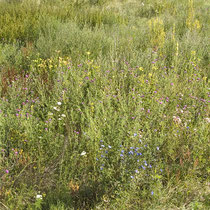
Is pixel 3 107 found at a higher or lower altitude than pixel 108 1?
lower

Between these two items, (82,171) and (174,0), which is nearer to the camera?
(82,171)

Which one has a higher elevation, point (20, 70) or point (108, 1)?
point (108, 1)

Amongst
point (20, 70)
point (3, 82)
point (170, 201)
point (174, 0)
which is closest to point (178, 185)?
point (170, 201)

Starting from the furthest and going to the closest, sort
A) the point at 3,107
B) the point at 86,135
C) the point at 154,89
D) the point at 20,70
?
the point at 20,70 < the point at 154,89 < the point at 3,107 < the point at 86,135

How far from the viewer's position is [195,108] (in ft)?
10.9

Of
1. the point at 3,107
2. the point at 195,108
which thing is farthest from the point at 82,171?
the point at 195,108

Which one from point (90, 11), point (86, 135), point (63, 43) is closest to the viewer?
point (86, 135)

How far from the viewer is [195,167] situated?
2426 millimetres

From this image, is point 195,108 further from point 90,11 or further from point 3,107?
point 90,11

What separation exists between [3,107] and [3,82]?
794 mm

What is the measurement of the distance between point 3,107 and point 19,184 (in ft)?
3.61

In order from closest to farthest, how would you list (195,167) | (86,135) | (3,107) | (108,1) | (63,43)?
1. (195,167)
2. (86,135)
3. (3,107)
4. (63,43)
5. (108,1)

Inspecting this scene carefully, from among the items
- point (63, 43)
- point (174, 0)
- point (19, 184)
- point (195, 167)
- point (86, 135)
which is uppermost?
point (174, 0)

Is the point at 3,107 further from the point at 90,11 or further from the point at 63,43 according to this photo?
the point at 90,11
